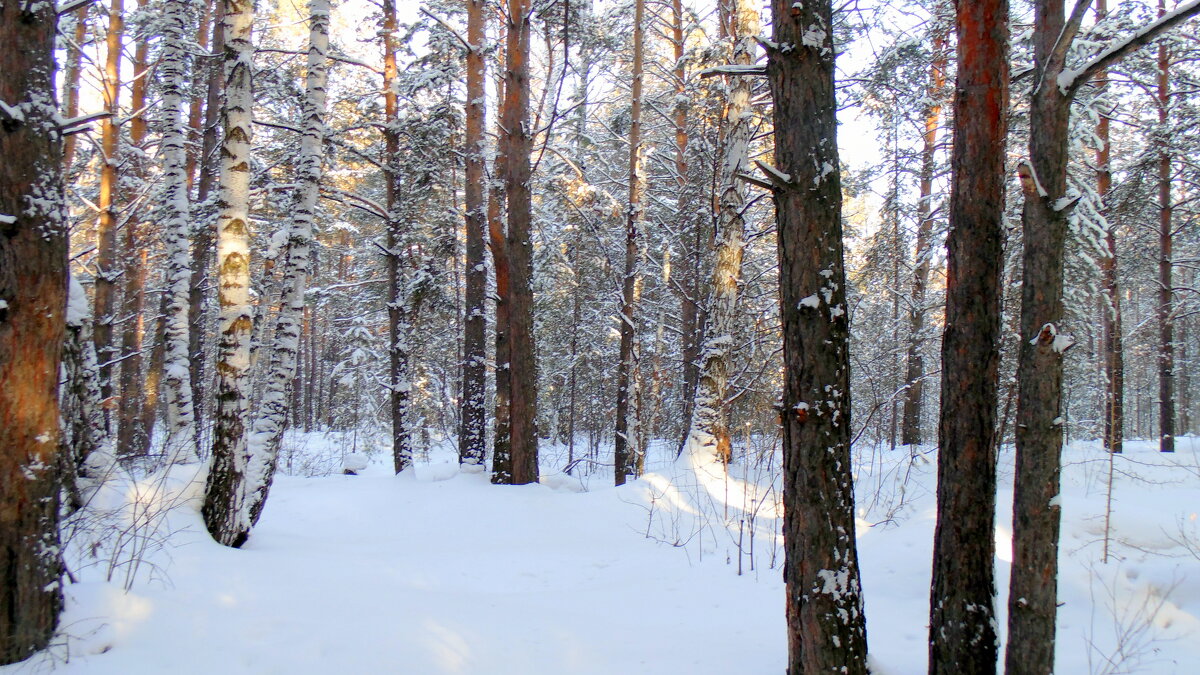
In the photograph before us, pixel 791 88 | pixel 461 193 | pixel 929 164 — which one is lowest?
pixel 791 88

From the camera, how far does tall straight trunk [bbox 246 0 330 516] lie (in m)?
6.05

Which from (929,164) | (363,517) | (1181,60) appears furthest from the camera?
(929,164)

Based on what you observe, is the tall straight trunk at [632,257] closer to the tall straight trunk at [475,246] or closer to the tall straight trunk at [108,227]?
the tall straight trunk at [475,246]

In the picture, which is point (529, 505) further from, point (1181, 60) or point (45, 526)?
point (1181, 60)

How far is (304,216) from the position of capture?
6293 millimetres

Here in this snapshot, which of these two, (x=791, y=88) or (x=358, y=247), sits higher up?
(x=358, y=247)

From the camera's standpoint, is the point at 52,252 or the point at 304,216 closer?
the point at 52,252

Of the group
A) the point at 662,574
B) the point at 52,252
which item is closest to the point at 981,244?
the point at 662,574

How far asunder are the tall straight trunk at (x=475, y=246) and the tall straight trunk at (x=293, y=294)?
3676 mm

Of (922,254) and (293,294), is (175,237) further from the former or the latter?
(922,254)

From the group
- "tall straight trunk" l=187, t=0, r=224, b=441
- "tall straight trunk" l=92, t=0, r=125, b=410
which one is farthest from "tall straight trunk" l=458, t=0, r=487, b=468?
"tall straight trunk" l=92, t=0, r=125, b=410

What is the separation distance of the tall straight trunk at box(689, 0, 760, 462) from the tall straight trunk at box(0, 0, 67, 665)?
671 cm

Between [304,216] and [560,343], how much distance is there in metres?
15.0

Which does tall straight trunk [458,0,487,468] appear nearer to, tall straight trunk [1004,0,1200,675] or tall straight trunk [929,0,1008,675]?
tall straight trunk [929,0,1008,675]
